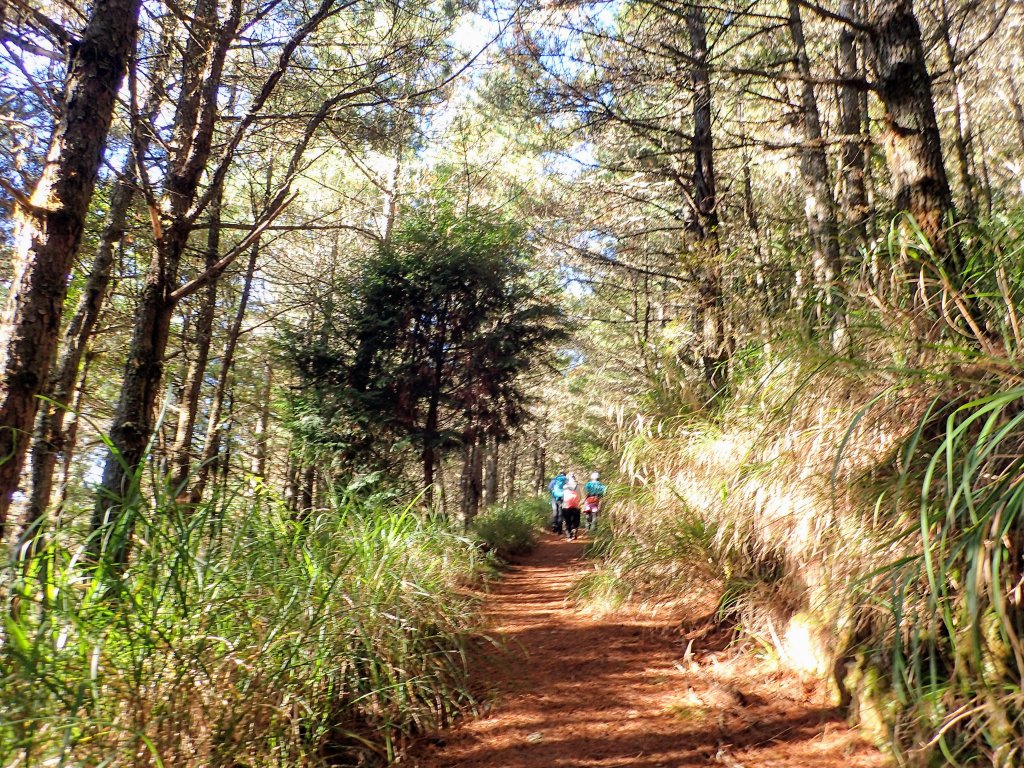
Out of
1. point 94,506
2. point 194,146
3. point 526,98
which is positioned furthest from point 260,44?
point 94,506

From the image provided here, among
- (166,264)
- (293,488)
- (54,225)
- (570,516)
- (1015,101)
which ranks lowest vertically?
(570,516)

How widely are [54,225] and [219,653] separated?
2073mm

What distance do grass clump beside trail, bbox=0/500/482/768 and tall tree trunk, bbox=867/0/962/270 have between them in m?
3.33

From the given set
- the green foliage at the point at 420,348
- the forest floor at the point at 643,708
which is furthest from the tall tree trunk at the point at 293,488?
the forest floor at the point at 643,708

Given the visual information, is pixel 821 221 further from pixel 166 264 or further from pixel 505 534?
pixel 505 534

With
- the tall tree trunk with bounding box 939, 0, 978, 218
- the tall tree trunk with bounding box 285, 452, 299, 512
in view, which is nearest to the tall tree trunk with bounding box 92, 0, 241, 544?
the tall tree trunk with bounding box 285, 452, 299, 512

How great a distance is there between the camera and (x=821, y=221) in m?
5.38

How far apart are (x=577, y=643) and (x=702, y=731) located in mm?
1574

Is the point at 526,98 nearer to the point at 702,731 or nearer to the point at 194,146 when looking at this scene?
the point at 194,146

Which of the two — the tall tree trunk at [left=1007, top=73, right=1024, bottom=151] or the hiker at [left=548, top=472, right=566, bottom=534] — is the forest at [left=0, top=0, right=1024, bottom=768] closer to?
the hiker at [left=548, top=472, right=566, bottom=534]

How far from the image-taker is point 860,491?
2.74 m

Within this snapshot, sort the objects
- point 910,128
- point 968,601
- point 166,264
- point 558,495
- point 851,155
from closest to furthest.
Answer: point 968,601 → point 910,128 → point 166,264 → point 851,155 → point 558,495

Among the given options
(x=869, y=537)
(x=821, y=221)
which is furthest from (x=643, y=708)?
(x=821, y=221)

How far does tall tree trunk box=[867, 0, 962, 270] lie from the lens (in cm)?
302
